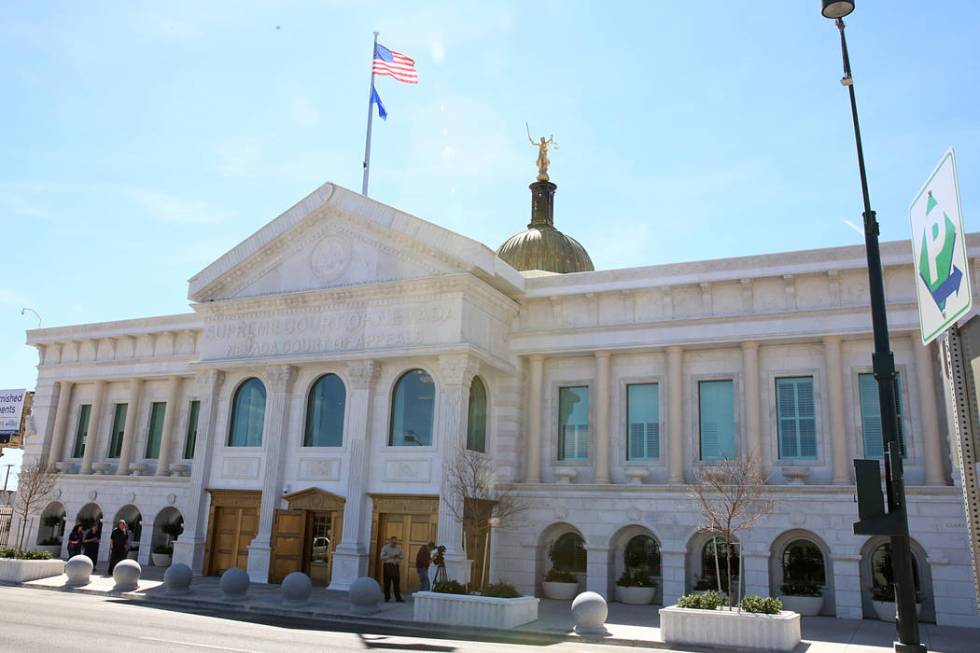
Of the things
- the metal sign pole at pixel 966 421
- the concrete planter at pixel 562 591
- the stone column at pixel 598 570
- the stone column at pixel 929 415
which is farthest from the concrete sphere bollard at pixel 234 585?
the metal sign pole at pixel 966 421

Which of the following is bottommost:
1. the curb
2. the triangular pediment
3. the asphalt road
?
the curb

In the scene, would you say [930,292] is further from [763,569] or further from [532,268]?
[532,268]

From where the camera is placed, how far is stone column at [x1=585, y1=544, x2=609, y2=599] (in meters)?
24.6

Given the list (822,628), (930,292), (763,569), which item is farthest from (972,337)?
(763,569)

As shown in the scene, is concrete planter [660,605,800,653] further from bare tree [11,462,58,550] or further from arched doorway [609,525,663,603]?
bare tree [11,462,58,550]

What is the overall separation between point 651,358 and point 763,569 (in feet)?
23.9

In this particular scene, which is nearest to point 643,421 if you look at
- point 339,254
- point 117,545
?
point 339,254

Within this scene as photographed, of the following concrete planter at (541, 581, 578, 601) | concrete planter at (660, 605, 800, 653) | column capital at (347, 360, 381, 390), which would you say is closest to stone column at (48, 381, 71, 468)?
column capital at (347, 360, 381, 390)

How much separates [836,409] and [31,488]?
28.2 m

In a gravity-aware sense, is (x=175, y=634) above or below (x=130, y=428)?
below

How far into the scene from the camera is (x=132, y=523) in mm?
34656

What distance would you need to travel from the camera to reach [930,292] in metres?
5.21

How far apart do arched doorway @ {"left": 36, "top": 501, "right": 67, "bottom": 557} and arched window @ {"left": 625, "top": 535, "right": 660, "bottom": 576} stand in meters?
25.8

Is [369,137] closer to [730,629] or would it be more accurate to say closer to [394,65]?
[394,65]
